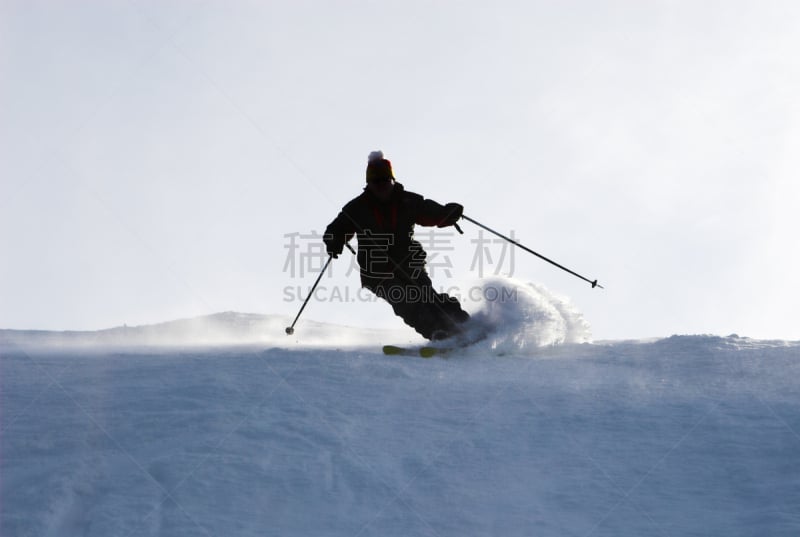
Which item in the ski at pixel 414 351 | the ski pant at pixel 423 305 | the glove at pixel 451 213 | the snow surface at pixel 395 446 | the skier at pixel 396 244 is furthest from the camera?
the ski pant at pixel 423 305

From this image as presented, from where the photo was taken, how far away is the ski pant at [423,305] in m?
8.69

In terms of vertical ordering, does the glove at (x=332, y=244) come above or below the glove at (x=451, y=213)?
below

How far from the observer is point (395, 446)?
479cm

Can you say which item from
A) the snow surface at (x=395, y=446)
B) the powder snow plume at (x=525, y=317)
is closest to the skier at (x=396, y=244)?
the powder snow plume at (x=525, y=317)

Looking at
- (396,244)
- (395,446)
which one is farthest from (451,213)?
(395,446)

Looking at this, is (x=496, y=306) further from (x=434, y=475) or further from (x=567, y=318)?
(x=434, y=475)

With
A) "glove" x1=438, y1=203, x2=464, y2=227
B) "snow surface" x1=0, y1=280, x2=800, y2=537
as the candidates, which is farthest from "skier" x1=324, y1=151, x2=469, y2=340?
"snow surface" x1=0, y1=280, x2=800, y2=537

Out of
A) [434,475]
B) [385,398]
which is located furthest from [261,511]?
[385,398]

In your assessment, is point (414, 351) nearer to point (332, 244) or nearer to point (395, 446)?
point (332, 244)

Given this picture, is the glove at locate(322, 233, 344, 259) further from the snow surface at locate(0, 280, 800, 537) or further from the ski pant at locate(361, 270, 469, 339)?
the snow surface at locate(0, 280, 800, 537)

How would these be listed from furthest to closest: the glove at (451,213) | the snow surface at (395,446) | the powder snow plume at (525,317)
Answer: the glove at (451,213), the powder snow plume at (525,317), the snow surface at (395,446)

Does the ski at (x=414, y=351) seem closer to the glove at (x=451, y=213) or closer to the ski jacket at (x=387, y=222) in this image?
the ski jacket at (x=387, y=222)

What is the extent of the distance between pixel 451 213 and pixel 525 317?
1.46 m

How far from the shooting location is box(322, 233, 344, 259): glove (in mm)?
8359
